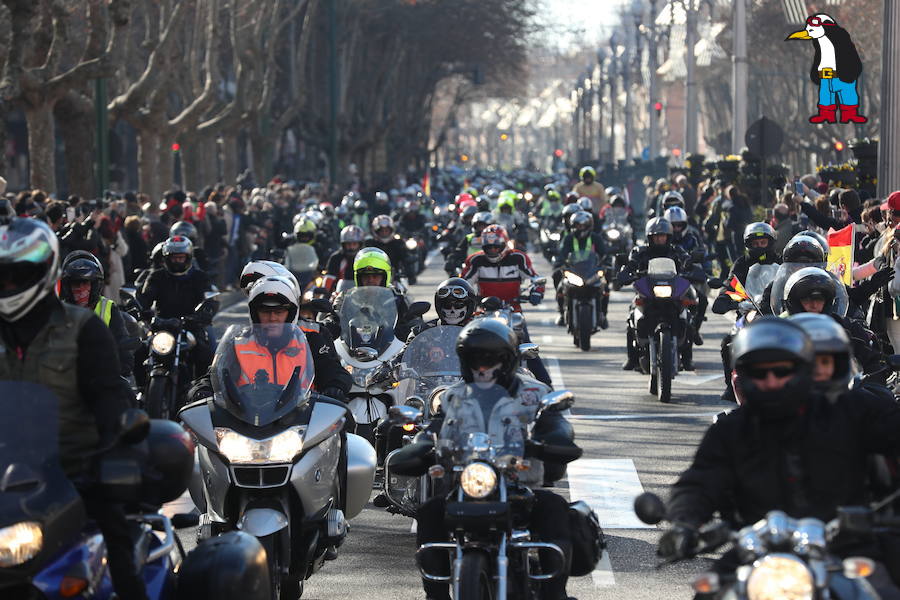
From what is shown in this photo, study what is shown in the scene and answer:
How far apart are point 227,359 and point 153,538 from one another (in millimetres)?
2138

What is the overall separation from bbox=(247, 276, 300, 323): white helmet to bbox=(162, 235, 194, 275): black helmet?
18.9 feet

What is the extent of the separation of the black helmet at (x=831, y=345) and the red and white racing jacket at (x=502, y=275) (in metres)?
11.3

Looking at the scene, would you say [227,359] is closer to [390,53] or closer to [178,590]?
[178,590]

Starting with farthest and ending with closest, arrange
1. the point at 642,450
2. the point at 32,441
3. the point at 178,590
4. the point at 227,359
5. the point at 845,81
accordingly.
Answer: the point at 845,81 < the point at 642,450 < the point at 227,359 < the point at 178,590 < the point at 32,441

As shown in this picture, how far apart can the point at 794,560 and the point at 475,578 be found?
7.96 ft

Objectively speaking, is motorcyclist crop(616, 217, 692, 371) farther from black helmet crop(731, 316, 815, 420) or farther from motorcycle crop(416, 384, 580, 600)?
black helmet crop(731, 316, 815, 420)

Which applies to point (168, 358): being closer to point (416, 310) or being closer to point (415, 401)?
point (416, 310)

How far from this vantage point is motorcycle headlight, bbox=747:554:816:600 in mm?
4738

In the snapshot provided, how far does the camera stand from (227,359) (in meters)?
8.38

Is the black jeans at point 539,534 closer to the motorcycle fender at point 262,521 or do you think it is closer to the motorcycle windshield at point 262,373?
the motorcycle fender at point 262,521

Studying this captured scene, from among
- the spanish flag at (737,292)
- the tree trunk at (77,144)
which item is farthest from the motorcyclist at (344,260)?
the tree trunk at (77,144)

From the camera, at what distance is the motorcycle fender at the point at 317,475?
813 cm

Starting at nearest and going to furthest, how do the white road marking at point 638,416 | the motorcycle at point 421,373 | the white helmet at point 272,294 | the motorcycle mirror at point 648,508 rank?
the motorcycle mirror at point 648,508
the white helmet at point 272,294
the motorcycle at point 421,373
the white road marking at point 638,416

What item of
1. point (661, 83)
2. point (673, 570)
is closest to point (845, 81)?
point (673, 570)
